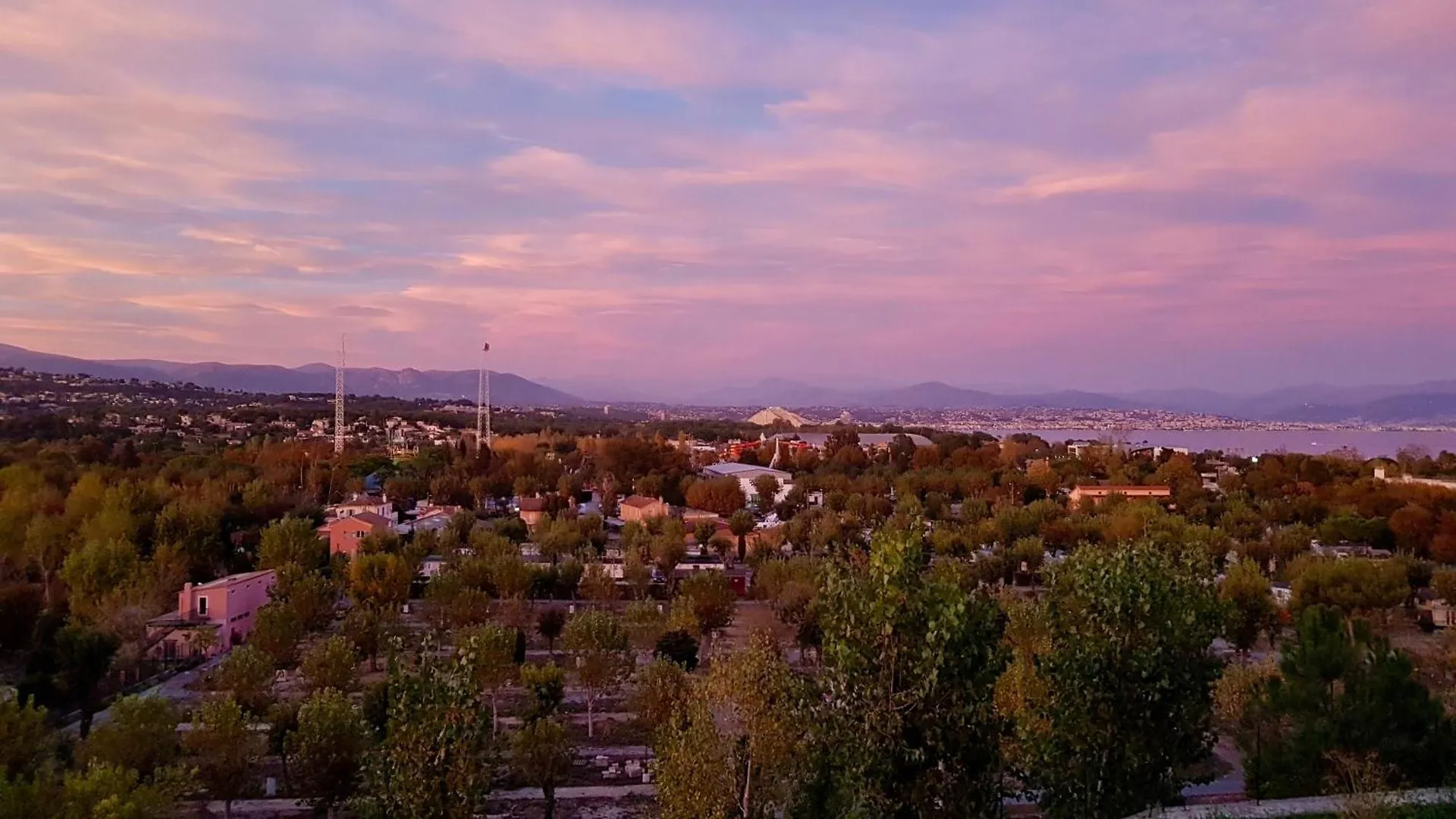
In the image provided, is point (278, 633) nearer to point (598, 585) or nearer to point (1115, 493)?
point (598, 585)

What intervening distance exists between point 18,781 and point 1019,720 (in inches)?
371

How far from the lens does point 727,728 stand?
7.82 meters

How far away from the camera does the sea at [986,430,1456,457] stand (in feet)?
345

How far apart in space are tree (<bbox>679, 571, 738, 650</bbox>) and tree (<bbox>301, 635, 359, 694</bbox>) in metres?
6.78

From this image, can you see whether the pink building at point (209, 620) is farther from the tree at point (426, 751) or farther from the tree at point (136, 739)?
the tree at point (426, 751)

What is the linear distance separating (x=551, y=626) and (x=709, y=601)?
11.9 ft

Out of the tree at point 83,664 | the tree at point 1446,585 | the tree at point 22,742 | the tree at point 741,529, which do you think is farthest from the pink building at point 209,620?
the tree at point 1446,585

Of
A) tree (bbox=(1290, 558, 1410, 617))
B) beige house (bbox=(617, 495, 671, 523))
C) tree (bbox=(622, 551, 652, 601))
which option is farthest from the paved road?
tree (bbox=(1290, 558, 1410, 617))

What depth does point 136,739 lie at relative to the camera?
423 inches

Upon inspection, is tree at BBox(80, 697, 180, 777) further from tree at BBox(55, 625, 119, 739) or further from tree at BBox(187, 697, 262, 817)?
tree at BBox(55, 625, 119, 739)

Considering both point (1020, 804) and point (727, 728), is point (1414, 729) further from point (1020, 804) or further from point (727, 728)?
point (727, 728)

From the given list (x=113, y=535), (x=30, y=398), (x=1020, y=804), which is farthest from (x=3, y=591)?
(x=30, y=398)

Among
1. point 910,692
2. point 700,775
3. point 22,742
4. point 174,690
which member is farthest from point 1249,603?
point 174,690

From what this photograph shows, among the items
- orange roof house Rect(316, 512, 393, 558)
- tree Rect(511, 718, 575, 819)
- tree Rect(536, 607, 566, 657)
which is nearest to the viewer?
tree Rect(511, 718, 575, 819)
